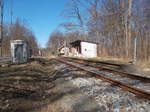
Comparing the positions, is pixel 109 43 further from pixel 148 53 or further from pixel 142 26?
pixel 148 53

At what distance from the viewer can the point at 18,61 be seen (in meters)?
16.2

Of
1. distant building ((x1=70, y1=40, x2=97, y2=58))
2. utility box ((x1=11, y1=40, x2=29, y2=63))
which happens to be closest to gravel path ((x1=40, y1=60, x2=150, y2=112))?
utility box ((x1=11, y1=40, x2=29, y2=63))

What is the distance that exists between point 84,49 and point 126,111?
3705 cm

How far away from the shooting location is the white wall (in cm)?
4009

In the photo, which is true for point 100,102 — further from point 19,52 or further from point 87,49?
point 87,49

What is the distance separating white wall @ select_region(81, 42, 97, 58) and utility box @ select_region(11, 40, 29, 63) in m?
24.0

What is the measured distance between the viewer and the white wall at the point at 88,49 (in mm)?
40094

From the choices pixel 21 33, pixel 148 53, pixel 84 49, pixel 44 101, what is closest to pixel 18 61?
pixel 44 101

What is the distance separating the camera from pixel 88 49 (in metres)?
40.9

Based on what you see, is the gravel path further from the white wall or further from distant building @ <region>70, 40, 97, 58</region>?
the white wall

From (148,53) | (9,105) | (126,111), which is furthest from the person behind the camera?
(148,53)

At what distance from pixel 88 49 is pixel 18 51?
26572 millimetres

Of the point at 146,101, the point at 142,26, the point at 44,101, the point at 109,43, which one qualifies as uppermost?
the point at 142,26

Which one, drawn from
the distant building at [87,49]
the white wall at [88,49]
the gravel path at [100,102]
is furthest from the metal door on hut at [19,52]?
the white wall at [88,49]
